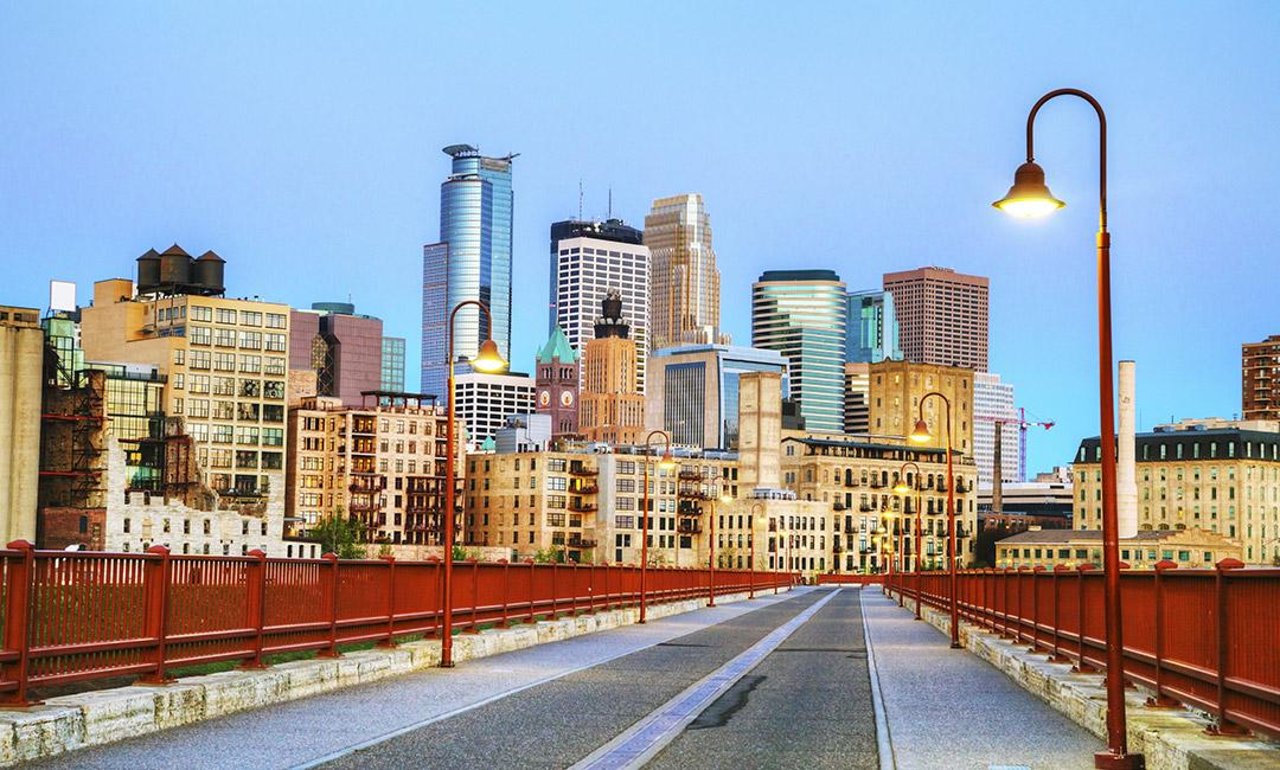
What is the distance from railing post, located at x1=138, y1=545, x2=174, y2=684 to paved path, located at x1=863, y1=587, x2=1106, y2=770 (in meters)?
7.93

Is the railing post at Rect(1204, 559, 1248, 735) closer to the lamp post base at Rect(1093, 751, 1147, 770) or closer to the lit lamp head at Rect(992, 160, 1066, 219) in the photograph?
the lamp post base at Rect(1093, 751, 1147, 770)

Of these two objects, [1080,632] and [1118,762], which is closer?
[1118,762]

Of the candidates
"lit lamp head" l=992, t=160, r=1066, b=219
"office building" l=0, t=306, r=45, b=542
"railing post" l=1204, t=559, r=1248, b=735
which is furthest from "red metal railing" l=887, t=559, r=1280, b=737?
"office building" l=0, t=306, r=45, b=542

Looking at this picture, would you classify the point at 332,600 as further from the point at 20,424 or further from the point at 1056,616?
the point at 20,424

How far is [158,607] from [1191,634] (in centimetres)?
1079

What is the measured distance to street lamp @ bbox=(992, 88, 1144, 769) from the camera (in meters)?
16.4

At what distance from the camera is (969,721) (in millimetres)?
21250

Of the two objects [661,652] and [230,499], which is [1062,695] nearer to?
[661,652]

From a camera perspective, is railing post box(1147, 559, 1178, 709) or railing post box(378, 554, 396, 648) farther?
railing post box(378, 554, 396, 648)

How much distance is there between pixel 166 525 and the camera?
534ft

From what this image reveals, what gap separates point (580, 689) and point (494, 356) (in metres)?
7.92

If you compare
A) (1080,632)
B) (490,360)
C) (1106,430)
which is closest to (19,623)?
(1106,430)

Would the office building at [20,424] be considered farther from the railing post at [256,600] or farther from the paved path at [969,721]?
the railing post at [256,600]

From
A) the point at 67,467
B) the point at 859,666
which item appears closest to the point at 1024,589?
the point at 859,666
